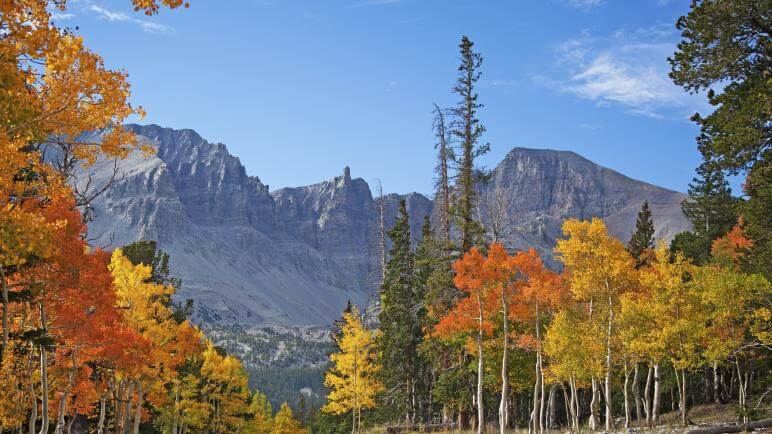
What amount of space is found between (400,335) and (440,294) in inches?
374

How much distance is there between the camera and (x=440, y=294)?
34.1 metres

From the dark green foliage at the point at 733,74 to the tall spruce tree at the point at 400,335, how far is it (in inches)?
1063

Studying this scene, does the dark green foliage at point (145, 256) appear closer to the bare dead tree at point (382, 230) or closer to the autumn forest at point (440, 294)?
the autumn forest at point (440, 294)

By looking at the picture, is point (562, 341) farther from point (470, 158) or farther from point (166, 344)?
point (166, 344)

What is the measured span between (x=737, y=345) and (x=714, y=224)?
33.7m

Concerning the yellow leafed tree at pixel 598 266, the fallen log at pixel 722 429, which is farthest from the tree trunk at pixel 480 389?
the fallen log at pixel 722 429

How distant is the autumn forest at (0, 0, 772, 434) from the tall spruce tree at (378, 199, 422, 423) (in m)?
0.14

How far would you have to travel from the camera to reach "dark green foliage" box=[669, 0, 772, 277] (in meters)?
15.7

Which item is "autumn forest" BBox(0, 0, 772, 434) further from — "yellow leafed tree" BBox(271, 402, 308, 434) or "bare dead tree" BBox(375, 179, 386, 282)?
"yellow leafed tree" BBox(271, 402, 308, 434)

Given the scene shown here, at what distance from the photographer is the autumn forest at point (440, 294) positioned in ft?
36.1

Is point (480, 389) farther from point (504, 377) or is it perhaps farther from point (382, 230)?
point (382, 230)

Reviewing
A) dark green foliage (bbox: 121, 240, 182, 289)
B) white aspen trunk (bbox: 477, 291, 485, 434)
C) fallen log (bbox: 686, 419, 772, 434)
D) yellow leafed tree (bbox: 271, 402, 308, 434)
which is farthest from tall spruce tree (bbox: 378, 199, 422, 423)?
yellow leafed tree (bbox: 271, 402, 308, 434)

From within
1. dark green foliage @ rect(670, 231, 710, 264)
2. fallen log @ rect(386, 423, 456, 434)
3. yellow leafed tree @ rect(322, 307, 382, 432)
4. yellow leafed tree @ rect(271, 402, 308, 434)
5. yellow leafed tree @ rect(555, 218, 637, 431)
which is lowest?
yellow leafed tree @ rect(271, 402, 308, 434)

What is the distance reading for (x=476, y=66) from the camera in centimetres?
3541
